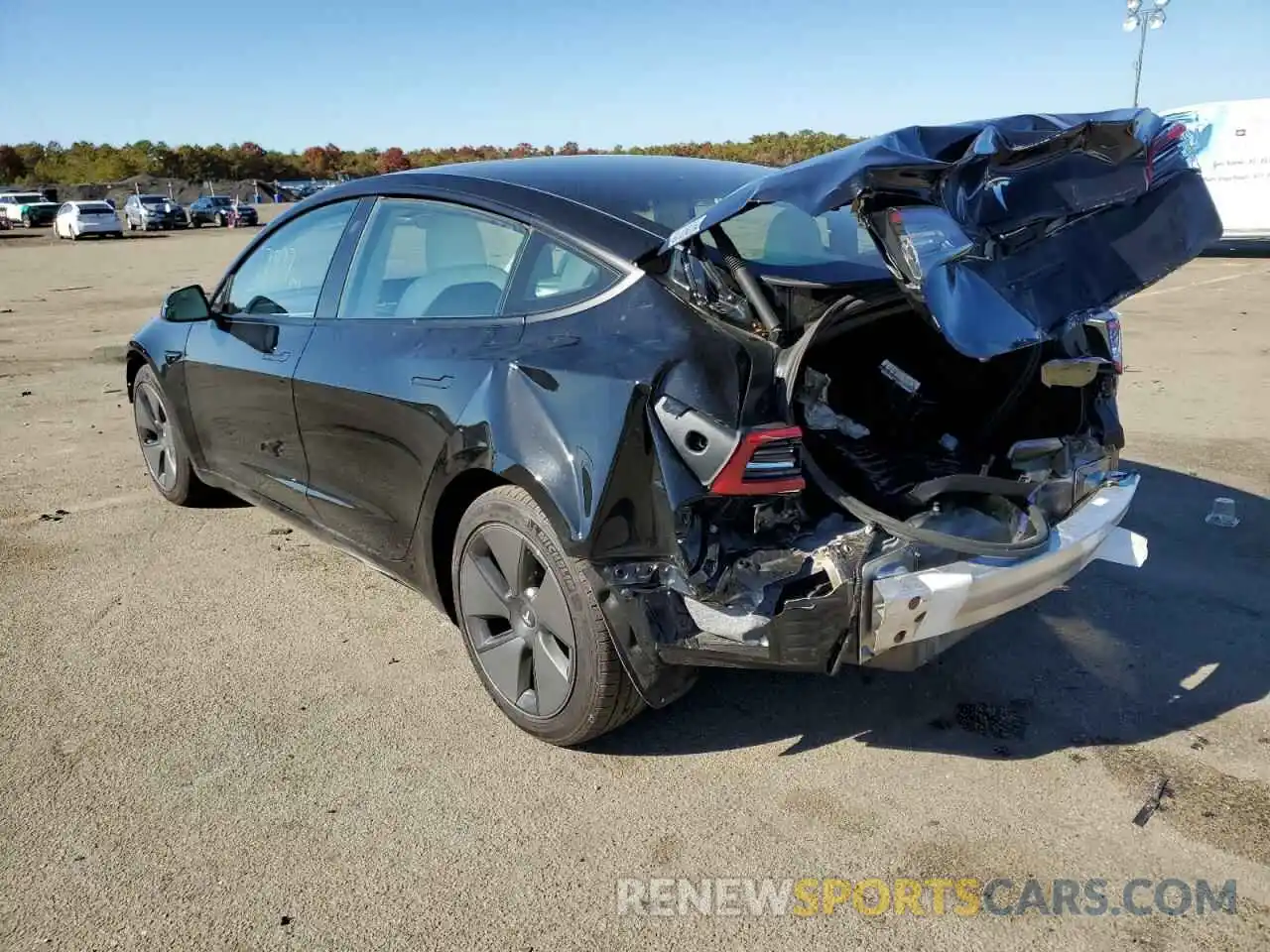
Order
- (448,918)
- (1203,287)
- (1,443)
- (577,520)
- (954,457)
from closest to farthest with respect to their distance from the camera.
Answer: (448,918) < (577,520) < (954,457) < (1,443) < (1203,287)

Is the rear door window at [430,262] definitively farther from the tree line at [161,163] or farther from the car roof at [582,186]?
the tree line at [161,163]

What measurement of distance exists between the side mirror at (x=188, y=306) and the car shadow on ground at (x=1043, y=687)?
287 cm

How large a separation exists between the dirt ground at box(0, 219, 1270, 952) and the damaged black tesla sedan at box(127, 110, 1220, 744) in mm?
355

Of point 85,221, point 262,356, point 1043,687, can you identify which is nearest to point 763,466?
point 1043,687

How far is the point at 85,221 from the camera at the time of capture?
3766cm

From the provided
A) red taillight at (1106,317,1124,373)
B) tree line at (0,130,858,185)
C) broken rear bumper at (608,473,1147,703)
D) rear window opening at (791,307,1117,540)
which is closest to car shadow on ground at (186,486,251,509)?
broken rear bumper at (608,473,1147,703)

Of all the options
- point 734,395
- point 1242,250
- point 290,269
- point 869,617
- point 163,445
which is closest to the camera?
point 869,617

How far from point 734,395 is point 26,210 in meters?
53.5

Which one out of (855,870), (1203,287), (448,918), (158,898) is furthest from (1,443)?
(1203,287)

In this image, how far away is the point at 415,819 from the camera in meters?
2.76

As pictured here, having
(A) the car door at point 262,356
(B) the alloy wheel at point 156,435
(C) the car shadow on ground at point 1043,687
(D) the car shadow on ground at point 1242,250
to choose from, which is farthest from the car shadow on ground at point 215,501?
(D) the car shadow on ground at point 1242,250

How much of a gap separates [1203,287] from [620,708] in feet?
49.5

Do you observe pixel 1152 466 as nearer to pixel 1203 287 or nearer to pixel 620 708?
pixel 620 708

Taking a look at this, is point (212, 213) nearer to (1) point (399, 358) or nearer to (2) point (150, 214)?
(2) point (150, 214)
